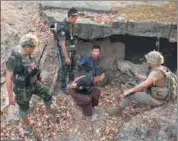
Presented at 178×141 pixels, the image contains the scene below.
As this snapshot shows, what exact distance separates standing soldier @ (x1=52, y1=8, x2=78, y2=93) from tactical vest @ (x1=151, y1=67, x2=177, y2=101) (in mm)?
1990

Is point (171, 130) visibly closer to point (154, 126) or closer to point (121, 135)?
point (154, 126)

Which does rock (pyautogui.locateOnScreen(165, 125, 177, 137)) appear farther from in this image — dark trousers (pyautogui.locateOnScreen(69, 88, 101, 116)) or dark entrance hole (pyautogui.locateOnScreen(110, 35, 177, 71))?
dark entrance hole (pyautogui.locateOnScreen(110, 35, 177, 71))

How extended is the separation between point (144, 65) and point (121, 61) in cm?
65

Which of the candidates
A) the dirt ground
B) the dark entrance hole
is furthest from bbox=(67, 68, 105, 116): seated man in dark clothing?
the dark entrance hole

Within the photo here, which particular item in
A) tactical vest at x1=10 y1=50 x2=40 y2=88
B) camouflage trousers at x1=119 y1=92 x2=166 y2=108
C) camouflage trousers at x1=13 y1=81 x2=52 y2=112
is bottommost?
camouflage trousers at x1=119 y1=92 x2=166 y2=108

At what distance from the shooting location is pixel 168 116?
8141 mm

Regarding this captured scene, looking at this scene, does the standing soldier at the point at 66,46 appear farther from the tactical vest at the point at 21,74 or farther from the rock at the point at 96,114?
the tactical vest at the point at 21,74

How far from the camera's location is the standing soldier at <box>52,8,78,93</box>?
26.4ft

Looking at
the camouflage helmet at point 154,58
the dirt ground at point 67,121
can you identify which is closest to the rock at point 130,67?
the dirt ground at point 67,121

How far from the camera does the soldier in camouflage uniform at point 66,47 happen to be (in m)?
8.05

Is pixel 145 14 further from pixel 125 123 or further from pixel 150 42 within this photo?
pixel 125 123

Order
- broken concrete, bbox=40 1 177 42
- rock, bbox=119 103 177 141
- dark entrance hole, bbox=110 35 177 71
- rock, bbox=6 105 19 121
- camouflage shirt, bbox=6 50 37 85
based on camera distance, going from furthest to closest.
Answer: dark entrance hole, bbox=110 35 177 71, broken concrete, bbox=40 1 177 42, rock, bbox=6 105 19 121, rock, bbox=119 103 177 141, camouflage shirt, bbox=6 50 37 85

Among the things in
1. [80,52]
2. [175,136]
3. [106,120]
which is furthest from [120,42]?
[175,136]

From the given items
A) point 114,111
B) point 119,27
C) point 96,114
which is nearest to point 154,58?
point 114,111
